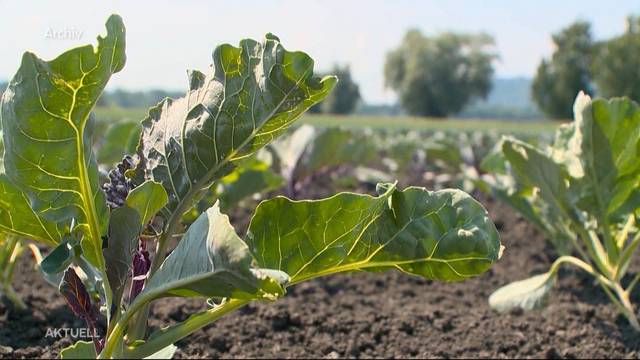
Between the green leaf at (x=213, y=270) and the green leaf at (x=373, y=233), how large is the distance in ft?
0.53

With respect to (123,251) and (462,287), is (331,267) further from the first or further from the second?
(462,287)

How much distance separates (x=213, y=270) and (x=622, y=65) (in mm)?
60358

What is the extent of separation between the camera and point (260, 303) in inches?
135

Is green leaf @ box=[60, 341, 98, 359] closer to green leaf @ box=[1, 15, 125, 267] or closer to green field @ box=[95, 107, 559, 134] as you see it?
green leaf @ box=[1, 15, 125, 267]

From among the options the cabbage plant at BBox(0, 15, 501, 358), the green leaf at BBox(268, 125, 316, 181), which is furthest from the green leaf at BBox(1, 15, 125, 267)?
the green leaf at BBox(268, 125, 316, 181)

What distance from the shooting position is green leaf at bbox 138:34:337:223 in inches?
55.6

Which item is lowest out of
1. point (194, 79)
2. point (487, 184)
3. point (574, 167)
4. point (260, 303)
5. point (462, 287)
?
point (462, 287)

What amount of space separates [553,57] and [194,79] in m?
71.9

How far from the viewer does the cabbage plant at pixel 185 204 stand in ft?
4.08

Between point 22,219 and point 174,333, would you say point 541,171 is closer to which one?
point 174,333

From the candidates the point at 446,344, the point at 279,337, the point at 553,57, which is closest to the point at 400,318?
the point at 446,344

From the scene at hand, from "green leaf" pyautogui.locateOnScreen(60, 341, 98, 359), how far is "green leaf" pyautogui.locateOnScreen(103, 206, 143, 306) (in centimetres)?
26

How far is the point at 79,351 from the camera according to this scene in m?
1.18

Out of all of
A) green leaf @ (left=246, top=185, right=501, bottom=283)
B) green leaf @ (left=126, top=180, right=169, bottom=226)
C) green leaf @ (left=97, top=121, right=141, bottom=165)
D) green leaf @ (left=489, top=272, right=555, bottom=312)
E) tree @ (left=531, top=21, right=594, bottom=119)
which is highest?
green leaf @ (left=126, top=180, right=169, bottom=226)
